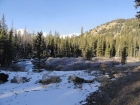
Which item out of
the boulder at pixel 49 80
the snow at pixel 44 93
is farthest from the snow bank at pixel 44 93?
the boulder at pixel 49 80

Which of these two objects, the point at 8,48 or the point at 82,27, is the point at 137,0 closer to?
the point at 8,48

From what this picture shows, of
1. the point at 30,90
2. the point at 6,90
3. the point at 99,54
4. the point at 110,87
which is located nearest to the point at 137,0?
the point at 110,87

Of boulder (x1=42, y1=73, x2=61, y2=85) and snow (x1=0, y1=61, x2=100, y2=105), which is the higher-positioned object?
boulder (x1=42, y1=73, x2=61, y2=85)

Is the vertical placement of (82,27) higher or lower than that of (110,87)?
higher

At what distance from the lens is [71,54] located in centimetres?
10100

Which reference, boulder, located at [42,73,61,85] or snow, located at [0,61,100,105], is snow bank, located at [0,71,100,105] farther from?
boulder, located at [42,73,61,85]

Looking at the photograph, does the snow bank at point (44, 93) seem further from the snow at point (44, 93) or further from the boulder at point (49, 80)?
the boulder at point (49, 80)

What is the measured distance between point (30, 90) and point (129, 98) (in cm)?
935

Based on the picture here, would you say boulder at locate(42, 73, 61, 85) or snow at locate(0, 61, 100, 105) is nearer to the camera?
snow at locate(0, 61, 100, 105)

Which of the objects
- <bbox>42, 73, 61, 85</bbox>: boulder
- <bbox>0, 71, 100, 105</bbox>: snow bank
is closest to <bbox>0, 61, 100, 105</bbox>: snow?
<bbox>0, 71, 100, 105</bbox>: snow bank

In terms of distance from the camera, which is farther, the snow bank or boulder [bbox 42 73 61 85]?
boulder [bbox 42 73 61 85]

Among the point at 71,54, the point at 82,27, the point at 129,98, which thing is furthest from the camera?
the point at 82,27

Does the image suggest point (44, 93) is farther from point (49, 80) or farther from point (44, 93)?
point (49, 80)

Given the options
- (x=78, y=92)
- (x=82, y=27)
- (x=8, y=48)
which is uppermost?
(x=82, y=27)
